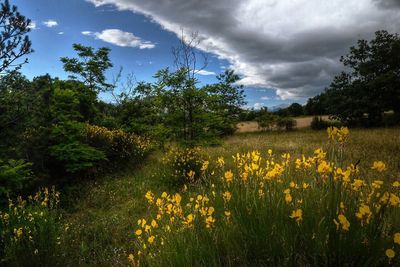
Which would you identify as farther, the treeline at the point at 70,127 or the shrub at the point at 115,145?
the shrub at the point at 115,145

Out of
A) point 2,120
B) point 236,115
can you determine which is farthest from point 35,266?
point 236,115

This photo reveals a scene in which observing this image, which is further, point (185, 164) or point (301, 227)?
point (185, 164)

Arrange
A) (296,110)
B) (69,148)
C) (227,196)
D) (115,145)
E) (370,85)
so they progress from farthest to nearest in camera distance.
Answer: (296,110)
(370,85)
(115,145)
(69,148)
(227,196)

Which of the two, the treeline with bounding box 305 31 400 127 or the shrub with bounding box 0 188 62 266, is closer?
the shrub with bounding box 0 188 62 266

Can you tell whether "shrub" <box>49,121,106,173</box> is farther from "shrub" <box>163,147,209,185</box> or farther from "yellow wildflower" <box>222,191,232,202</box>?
"yellow wildflower" <box>222,191,232,202</box>

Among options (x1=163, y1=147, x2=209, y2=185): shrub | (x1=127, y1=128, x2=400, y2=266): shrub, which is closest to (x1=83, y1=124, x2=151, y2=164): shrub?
(x1=163, y1=147, x2=209, y2=185): shrub

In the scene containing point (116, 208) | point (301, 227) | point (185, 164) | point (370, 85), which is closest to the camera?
point (301, 227)

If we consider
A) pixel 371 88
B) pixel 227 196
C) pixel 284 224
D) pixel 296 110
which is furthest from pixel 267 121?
pixel 296 110

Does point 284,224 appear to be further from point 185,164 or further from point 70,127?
point 70,127

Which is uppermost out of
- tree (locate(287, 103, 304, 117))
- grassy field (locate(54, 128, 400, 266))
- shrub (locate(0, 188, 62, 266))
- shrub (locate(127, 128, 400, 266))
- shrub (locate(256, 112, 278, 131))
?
tree (locate(287, 103, 304, 117))

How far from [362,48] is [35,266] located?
92.9ft

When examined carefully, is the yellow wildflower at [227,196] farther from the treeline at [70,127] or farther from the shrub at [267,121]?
the shrub at [267,121]

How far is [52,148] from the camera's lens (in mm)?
8867

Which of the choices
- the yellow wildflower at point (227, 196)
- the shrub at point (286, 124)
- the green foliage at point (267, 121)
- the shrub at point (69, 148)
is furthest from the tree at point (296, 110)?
the yellow wildflower at point (227, 196)
